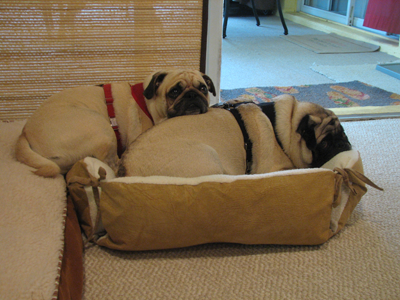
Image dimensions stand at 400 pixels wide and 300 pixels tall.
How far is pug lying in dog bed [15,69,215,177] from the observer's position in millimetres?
1571

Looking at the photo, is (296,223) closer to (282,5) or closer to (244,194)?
(244,194)

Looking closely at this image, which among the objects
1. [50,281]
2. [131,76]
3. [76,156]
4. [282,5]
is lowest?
[50,281]

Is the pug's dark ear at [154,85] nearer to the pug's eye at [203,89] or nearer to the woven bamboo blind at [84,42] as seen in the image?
the pug's eye at [203,89]

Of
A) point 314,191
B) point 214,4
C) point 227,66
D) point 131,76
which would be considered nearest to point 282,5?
point 227,66

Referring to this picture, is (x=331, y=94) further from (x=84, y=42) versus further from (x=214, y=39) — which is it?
(x=84, y=42)

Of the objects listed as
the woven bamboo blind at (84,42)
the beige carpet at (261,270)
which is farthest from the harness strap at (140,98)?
the beige carpet at (261,270)

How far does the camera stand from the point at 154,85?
1864 millimetres

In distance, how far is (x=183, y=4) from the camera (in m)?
2.22

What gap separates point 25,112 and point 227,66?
7.25 feet

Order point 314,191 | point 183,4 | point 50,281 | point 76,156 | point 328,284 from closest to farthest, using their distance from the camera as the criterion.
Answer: point 50,281
point 328,284
point 314,191
point 76,156
point 183,4

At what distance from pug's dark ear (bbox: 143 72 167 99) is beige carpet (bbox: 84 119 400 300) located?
82cm

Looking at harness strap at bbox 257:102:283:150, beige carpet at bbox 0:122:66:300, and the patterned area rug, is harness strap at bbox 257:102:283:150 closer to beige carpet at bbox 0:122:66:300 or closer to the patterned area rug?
beige carpet at bbox 0:122:66:300

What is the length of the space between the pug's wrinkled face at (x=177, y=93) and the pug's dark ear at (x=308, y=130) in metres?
0.48

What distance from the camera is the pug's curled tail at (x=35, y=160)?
4.97 ft
